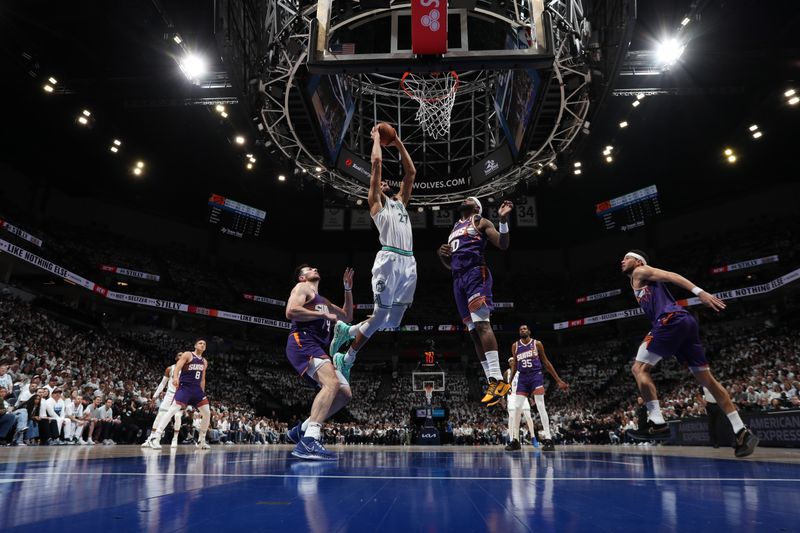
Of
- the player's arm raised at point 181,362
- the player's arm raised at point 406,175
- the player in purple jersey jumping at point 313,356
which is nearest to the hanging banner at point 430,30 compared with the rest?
the player's arm raised at point 406,175

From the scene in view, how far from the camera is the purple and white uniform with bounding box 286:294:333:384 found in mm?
5227

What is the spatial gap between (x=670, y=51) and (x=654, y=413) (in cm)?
1326

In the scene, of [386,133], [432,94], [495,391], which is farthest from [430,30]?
[432,94]

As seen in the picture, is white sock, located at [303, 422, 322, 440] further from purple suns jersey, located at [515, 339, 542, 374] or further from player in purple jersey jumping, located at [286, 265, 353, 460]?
purple suns jersey, located at [515, 339, 542, 374]

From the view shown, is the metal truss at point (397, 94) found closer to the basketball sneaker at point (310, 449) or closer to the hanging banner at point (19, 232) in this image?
the basketball sneaker at point (310, 449)

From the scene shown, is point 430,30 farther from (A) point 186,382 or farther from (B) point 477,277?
(A) point 186,382

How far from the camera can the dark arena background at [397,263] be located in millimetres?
3258

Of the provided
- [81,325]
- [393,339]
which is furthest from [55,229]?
[393,339]

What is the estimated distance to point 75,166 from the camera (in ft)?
88.0

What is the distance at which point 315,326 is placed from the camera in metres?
5.37

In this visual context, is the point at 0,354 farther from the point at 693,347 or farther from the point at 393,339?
the point at 393,339

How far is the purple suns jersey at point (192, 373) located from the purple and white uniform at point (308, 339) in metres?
4.56

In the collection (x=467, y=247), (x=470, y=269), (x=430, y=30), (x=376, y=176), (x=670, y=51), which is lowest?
(x=470, y=269)

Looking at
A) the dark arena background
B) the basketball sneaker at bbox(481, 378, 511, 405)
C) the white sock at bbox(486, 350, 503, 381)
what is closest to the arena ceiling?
the dark arena background
